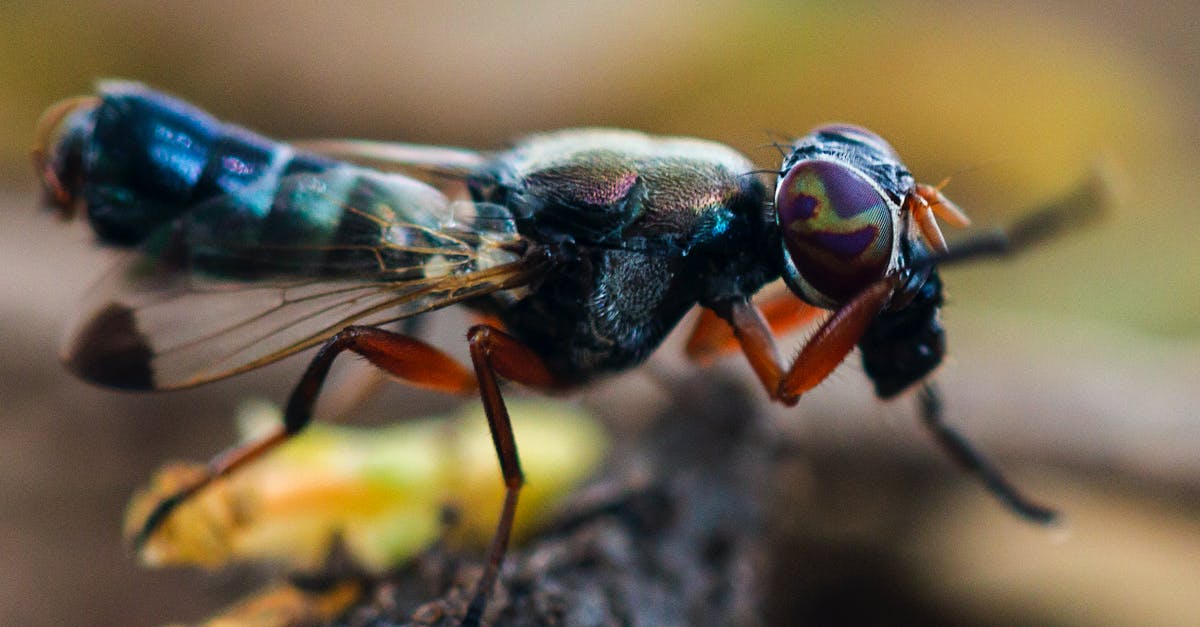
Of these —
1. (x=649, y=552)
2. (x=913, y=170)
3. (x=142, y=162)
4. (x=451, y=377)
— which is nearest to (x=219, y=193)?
(x=142, y=162)

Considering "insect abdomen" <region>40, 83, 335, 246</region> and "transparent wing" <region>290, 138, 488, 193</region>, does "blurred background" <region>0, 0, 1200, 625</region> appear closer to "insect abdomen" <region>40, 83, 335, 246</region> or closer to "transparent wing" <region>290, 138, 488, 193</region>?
"transparent wing" <region>290, 138, 488, 193</region>

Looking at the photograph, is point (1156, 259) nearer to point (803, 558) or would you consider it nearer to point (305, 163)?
point (803, 558)

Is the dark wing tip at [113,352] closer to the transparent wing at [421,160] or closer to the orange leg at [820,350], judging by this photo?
the transparent wing at [421,160]

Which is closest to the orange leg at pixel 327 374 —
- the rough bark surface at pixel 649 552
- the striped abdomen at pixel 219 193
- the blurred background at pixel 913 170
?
the striped abdomen at pixel 219 193

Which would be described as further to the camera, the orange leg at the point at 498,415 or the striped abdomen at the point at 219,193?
the striped abdomen at the point at 219,193

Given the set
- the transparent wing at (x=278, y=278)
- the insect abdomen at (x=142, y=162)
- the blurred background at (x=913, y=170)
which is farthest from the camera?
the blurred background at (x=913, y=170)
